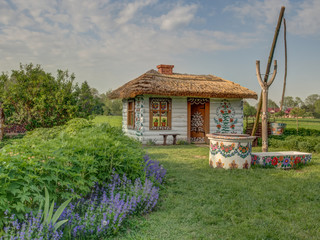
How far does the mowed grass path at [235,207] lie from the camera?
3273 millimetres

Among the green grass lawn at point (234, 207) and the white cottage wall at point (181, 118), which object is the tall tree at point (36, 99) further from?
the white cottage wall at point (181, 118)

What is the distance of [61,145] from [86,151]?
0.34 metres

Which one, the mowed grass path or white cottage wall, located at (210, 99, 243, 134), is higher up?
white cottage wall, located at (210, 99, 243, 134)

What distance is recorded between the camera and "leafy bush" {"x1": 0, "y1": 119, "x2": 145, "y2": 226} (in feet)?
8.45

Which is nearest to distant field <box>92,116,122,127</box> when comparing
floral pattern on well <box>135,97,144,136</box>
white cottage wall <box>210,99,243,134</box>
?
floral pattern on well <box>135,97,144,136</box>

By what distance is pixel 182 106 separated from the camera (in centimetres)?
1283

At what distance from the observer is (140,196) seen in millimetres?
3824

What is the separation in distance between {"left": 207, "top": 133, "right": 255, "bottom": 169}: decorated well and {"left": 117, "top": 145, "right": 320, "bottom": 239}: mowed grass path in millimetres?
271

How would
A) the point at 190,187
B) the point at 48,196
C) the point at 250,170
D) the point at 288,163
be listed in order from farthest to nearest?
1. the point at 288,163
2. the point at 250,170
3. the point at 190,187
4. the point at 48,196

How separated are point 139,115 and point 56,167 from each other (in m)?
9.38

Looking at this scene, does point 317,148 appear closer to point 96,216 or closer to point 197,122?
point 197,122

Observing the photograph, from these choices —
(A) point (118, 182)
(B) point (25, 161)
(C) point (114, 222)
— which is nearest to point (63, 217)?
(C) point (114, 222)

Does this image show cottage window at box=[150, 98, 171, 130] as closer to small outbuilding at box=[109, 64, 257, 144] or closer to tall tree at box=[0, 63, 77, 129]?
small outbuilding at box=[109, 64, 257, 144]

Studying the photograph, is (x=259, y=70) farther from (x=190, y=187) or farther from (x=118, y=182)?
(x=118, y=182)
